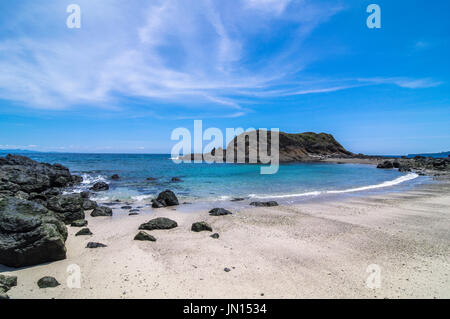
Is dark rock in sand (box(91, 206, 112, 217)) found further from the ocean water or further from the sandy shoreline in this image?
the ocean water

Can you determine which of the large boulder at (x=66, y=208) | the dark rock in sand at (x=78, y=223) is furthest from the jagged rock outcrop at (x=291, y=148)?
the dark rock in sand at (x=78, y=223)

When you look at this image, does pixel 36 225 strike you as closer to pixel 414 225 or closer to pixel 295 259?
pixel 295 259

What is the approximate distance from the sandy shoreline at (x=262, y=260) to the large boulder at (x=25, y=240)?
316mm

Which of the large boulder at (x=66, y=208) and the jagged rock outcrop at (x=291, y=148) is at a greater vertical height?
the jagged rock outcrop at (x=291, y=148)

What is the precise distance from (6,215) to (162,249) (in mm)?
4941

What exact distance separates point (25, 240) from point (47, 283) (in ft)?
6.20

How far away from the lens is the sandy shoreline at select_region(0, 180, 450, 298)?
5.76 m

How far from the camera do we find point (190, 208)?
631 inches

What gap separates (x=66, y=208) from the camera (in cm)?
1244

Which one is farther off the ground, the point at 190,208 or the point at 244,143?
the point at 244,143

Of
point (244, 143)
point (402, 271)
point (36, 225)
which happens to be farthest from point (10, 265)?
point (244, 143)

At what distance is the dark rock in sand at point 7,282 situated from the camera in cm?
559

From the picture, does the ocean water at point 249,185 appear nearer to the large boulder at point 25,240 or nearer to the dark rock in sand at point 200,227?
the dark rock in sand at point 200,227

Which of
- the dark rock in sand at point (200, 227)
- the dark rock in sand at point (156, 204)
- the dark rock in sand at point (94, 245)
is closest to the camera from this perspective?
the dark rock in sand at point (94, 245)
